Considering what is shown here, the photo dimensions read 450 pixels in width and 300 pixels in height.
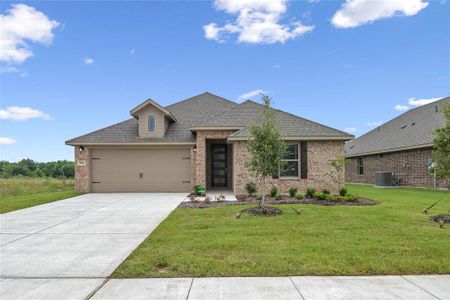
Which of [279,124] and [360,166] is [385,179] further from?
[279,124]

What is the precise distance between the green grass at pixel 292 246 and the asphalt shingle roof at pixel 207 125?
5945 mm

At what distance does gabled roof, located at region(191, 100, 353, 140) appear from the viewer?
1295 centimetres

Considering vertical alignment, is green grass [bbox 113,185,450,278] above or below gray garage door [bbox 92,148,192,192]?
below

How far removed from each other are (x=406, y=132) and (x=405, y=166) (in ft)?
9.71

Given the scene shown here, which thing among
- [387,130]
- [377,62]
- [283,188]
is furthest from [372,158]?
[283,188]

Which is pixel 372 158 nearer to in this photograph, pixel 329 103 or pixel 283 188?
pixel 329 103

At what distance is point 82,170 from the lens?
15391mm

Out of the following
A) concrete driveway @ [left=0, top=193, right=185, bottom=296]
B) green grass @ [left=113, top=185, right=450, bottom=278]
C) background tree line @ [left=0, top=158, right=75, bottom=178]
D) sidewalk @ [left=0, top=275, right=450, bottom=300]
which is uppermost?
background tree line @ [left=0, top=158, right=75, bottom=178]

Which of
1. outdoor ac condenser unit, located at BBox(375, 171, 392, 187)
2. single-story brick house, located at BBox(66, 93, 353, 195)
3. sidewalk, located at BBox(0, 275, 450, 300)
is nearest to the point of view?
sidewalk, located at BBox(0, 275, 450, 300)

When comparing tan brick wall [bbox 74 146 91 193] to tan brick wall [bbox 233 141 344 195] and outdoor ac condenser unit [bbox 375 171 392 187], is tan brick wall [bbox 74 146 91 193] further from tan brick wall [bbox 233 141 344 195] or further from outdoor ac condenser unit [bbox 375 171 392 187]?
outdoor ac condenser unit [bbox 375 171 392 187]

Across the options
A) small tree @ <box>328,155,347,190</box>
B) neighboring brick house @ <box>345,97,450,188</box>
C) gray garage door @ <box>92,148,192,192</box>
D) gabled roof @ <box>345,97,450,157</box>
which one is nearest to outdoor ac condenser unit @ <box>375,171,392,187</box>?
neighboring brick house @ <box>345,97,450,188</box>

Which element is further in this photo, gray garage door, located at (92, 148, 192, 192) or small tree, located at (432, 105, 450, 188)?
gray garage door, located at (92, 148, 192, 192)

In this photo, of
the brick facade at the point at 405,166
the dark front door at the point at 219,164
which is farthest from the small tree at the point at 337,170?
the dark front door at the point at 219,164

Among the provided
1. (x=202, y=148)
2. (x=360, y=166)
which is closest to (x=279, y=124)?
→ (x=202, y=148)
